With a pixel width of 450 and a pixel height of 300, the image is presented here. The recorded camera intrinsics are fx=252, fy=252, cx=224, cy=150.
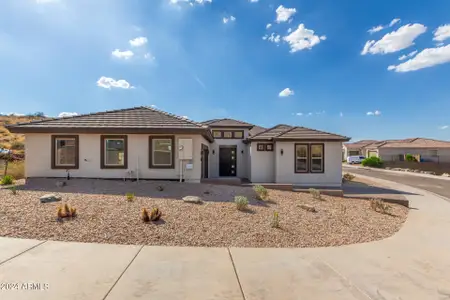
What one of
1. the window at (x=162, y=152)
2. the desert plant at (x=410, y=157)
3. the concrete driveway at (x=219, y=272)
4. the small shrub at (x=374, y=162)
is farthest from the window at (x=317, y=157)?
the desert plant at (x=410, y=157)

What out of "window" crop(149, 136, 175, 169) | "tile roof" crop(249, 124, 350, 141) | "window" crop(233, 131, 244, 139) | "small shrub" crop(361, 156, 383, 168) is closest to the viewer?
"window" crop(149, 136, 175, 169)

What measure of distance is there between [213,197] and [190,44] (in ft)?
30.8

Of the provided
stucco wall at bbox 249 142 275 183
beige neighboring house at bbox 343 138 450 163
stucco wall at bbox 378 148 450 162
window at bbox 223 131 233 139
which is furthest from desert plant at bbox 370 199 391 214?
stucco wall at bbox 378 148 450 162

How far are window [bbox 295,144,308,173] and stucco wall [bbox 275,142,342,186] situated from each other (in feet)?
0.64

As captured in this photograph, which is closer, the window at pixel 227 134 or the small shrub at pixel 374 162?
the window at pixel 227 134

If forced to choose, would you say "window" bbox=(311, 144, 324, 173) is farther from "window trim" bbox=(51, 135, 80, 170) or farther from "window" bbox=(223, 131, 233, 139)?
"window trim" bbox=(51, 135, 80, 170)

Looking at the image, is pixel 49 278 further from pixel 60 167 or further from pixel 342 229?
pixel 60 167

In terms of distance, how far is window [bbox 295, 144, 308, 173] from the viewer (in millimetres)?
15336

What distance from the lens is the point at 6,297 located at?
3342mm

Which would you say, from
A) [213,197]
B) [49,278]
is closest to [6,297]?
[49,278]

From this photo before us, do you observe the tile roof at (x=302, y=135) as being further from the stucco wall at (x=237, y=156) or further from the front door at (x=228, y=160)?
the front door at (x=228, y=160)

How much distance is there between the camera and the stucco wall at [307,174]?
50.2 ft

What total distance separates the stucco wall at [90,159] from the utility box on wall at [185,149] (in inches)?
13.9

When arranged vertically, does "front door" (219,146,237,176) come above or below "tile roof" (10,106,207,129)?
below
